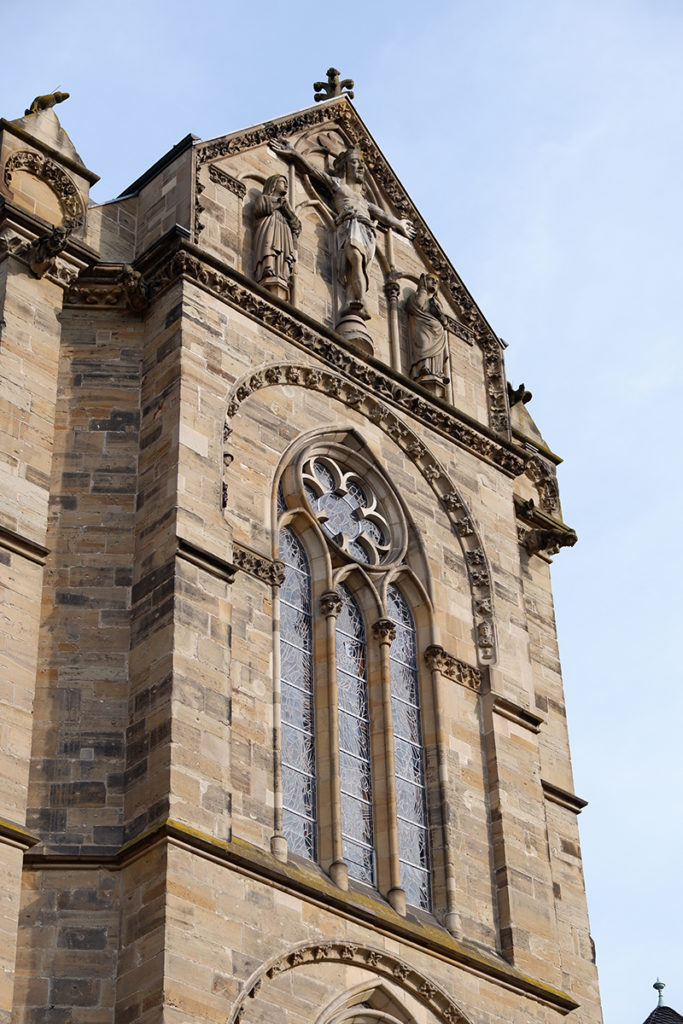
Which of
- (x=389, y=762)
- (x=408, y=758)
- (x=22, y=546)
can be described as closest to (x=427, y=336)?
(x=408, y=758)

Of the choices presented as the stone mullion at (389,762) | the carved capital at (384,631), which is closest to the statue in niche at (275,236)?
the carved capital at (384,631)

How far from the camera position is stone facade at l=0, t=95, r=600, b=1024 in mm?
17875

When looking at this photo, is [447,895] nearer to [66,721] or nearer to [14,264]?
[66,721]

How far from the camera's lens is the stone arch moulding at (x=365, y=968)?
57.8ft

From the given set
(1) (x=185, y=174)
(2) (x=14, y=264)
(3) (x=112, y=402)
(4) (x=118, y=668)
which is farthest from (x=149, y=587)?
(1) (x=185, y=174)

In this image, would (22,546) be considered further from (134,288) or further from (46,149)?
(46,149)

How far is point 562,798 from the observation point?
24.1 metres

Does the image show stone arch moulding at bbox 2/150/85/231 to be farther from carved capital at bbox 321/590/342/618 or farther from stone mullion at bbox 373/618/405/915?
stone mullion at bbox 373/618/405/915

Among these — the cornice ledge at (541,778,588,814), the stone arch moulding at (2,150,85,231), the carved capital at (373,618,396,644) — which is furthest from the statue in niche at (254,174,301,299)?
the cornice ledge at (541,778,588,814)

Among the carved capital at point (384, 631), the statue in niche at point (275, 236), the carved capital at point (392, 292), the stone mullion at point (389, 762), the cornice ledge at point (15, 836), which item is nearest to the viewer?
the cornice ledge at point (15, 836)

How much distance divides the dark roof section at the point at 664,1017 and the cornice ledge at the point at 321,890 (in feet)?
34.7

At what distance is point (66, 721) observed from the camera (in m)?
19.0

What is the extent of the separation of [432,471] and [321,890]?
21.4 feet

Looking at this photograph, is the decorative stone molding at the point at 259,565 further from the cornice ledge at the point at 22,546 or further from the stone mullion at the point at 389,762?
the cornice ledge at the point at 22,546
